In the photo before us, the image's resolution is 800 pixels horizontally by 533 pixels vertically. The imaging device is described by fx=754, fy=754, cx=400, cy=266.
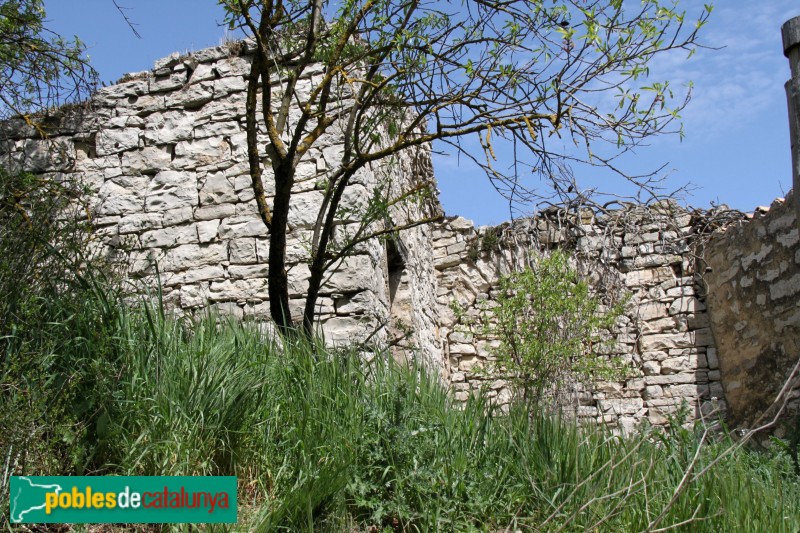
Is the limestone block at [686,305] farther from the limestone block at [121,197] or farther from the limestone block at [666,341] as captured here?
the limestone block at [121,197]

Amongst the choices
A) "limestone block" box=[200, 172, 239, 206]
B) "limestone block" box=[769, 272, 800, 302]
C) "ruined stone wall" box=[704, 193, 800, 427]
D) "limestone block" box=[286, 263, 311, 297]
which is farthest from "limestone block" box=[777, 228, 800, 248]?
"limestone block" box=[200, 172, 239, 206]

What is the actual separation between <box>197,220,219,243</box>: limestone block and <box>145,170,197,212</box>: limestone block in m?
0.20

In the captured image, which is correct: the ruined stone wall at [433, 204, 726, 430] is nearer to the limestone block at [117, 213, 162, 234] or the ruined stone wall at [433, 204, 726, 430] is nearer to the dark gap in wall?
the dark gap in wall

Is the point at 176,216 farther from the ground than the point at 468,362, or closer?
farther from the ground

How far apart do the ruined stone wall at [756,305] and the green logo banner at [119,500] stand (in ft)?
17.0

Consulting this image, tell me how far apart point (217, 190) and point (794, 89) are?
4.13 metres

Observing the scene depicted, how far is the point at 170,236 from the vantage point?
235 inches

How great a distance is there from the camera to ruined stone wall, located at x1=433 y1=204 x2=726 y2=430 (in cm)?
800

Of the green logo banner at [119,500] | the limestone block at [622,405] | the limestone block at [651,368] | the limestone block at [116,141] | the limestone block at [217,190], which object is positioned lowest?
the green logo banner at [119,500]

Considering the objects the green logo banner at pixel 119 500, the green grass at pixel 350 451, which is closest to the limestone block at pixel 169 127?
the green grass at pixel 350 451

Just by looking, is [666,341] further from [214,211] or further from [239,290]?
[214,211]

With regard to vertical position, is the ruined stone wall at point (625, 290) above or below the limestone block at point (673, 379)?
above

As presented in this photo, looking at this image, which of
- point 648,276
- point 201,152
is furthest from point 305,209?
point 648,276

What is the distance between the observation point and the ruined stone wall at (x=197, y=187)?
5.60m
